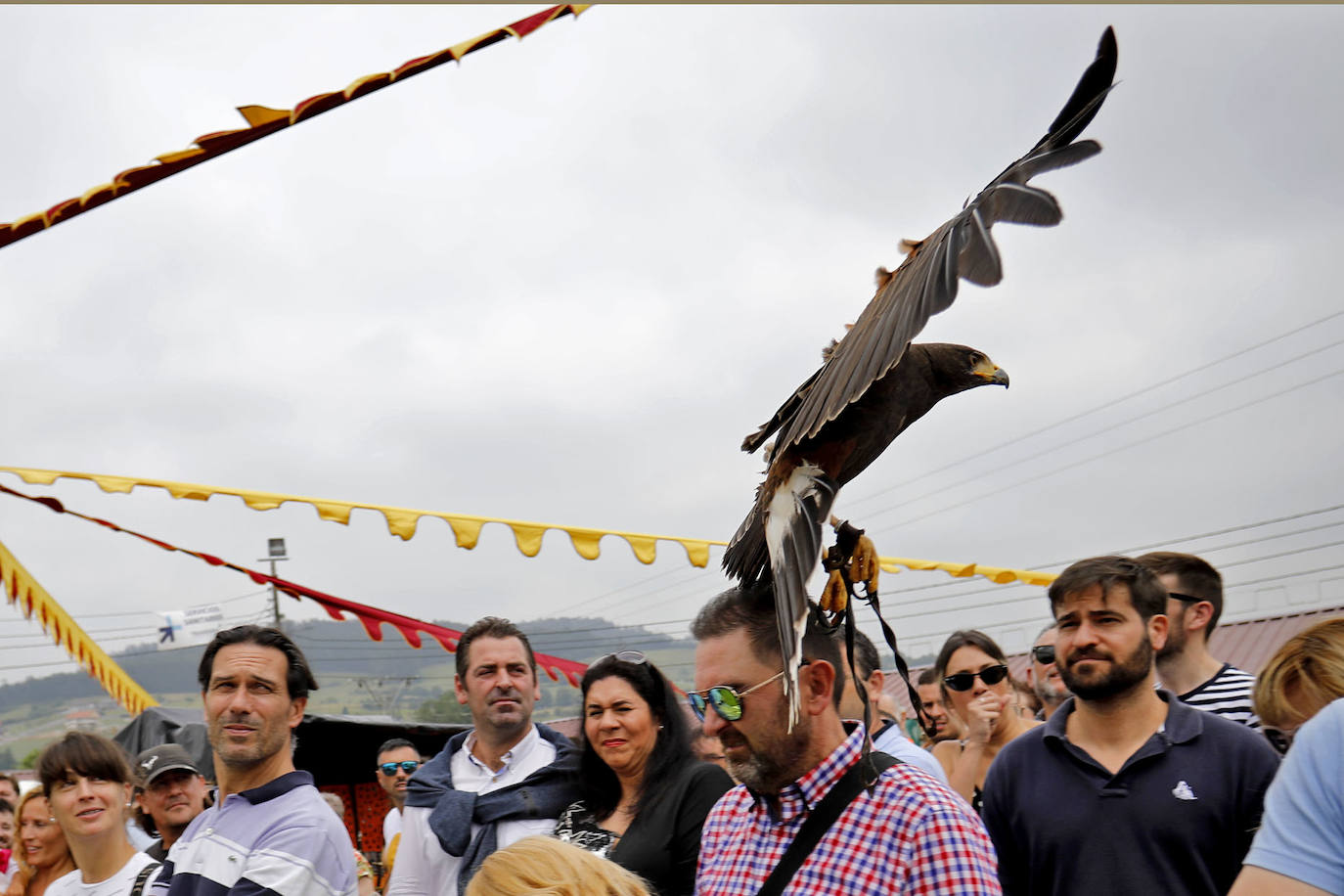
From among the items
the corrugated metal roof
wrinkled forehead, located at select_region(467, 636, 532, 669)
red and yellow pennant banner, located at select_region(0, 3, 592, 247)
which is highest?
red and yellow pennant banner, located at select_region(0, 3, 592, 247)

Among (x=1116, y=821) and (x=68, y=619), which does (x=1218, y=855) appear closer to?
(x=1116, y=821)

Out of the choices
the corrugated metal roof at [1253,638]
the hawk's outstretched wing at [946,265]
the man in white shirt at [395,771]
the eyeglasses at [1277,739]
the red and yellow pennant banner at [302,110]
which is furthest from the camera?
the corrugated metal roof at [1253,638]

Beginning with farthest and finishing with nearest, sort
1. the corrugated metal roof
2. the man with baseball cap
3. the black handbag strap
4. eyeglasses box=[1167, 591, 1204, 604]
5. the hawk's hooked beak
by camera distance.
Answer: the corrugated metal roof
the man with baseball cap
eyeglasses box=[1167, 591, 1204, 604]
the hawk's hooked beak
the black handbag strap

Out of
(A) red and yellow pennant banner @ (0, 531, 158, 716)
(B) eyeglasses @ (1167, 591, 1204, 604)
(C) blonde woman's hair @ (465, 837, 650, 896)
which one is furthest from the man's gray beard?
(A) red and yellow pennant banner @ (0, 531, 158, 716)

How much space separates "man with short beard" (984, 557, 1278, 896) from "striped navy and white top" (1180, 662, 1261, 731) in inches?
20.9

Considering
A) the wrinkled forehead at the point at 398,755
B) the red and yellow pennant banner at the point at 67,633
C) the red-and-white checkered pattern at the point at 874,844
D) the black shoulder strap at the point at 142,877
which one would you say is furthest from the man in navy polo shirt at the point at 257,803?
the red and yellow pennant banner at the point at 67,633

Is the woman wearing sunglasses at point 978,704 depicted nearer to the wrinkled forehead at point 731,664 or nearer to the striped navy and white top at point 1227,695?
the striped navy and white top at point 1227,695

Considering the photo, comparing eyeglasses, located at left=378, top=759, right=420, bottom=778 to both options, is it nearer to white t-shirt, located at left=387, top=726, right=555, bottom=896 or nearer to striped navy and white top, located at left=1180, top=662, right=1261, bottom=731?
white t-shirt, located at left=387, top=726, right=555, bottom=896

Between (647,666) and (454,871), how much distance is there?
782 millimetres

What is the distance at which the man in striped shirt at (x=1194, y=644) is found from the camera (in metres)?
3.29

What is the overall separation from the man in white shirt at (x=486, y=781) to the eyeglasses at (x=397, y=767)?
3.22 m

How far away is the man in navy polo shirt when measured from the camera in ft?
8.30

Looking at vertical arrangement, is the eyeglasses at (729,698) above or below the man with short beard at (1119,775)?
above

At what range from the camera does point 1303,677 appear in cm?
237
